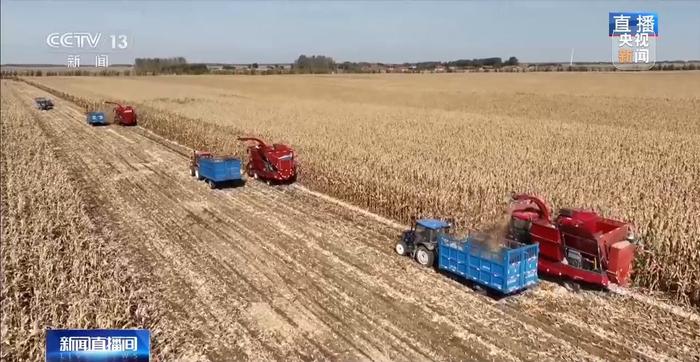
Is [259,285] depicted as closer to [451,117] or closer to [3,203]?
[3,203]

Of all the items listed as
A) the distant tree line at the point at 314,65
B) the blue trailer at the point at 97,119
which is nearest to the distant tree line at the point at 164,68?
the distant tree line at the point at 314,65

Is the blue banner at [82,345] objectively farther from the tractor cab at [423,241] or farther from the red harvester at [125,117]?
the red harvester at [125,117]

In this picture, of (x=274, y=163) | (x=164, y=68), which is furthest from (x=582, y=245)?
(x=164, y=68)

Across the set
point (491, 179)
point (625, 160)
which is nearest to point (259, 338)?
point (491, 179)

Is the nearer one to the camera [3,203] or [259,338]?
[259,338]

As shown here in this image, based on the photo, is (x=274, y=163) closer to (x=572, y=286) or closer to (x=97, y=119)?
(x=572, y=286)
